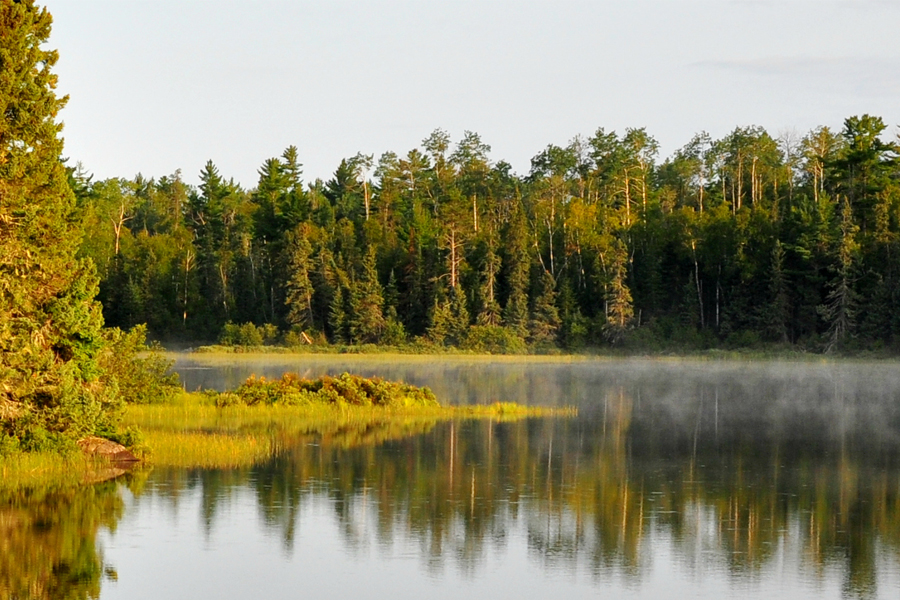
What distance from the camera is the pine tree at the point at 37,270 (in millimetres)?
23297

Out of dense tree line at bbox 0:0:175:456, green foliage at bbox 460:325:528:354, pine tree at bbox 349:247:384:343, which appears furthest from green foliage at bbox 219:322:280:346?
dense tree line at bbox 0:0:175:456

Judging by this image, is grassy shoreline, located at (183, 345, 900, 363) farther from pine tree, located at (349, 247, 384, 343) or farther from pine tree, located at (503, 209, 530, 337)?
pine tree, located at (503, 209, 530, 337)

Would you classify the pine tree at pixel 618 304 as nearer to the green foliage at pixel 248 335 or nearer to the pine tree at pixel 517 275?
the pine tree at pixel 517 275

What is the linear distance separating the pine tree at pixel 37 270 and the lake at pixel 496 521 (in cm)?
193

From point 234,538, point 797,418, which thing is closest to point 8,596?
point 234,538

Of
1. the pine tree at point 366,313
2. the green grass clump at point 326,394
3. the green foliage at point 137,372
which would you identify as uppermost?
the pine tree at point 366,313

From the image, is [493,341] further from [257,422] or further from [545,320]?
[257,422]

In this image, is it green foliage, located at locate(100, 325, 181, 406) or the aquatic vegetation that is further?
green foliage, located at locate(100, 325, 181, 406)

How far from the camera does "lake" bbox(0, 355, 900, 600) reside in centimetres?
1672

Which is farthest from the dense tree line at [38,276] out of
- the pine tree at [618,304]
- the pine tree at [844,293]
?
the pine tree at [618,304]

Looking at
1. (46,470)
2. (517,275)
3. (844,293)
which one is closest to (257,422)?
(46,470)

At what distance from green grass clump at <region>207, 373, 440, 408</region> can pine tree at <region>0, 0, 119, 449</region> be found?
13095mm

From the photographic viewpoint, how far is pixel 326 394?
132ft

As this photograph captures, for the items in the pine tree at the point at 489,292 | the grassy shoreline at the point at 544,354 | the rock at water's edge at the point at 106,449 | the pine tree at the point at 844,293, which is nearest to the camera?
the rock at water's edge at the point at 106,449
